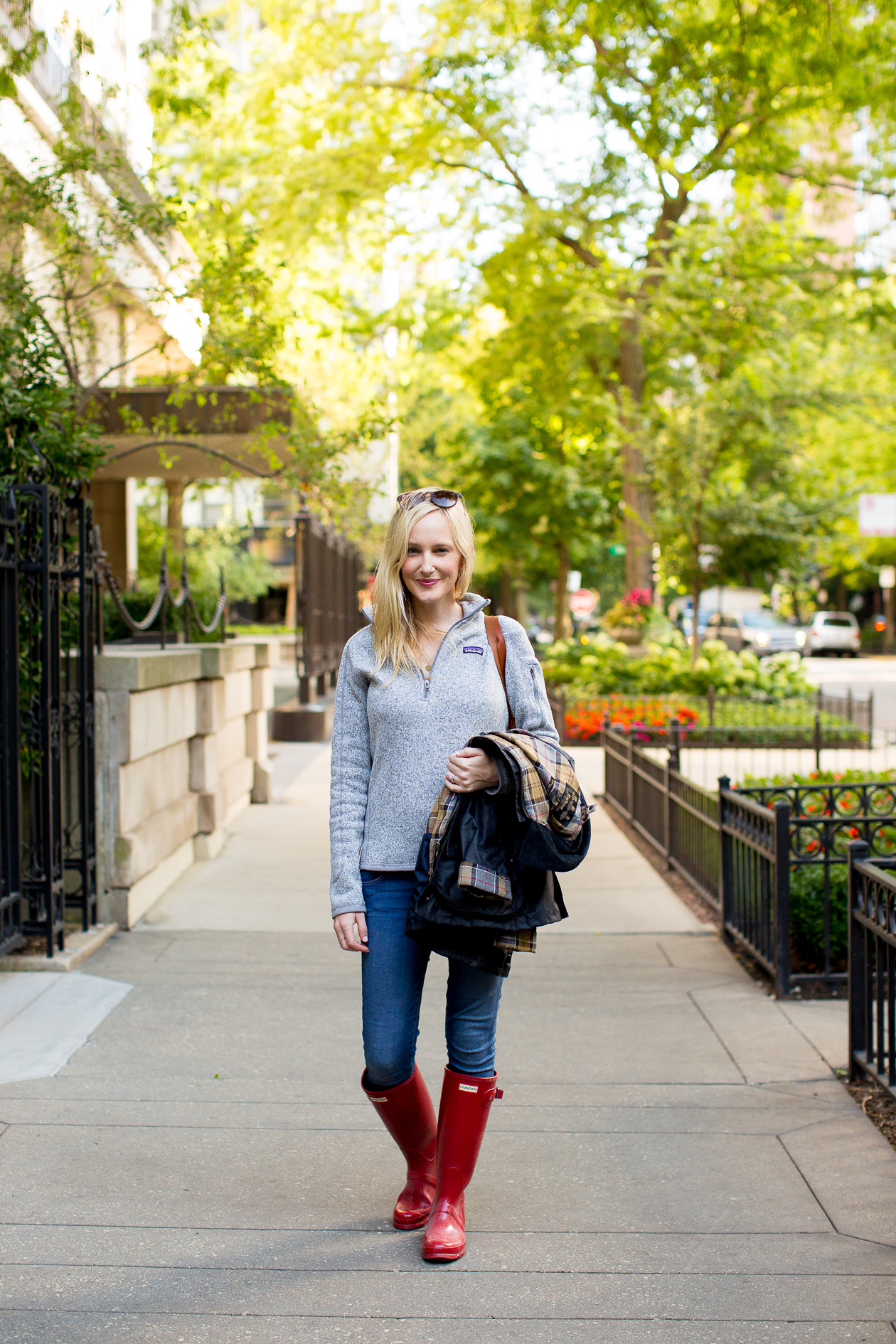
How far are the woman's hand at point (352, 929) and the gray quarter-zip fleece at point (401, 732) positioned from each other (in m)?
0.02

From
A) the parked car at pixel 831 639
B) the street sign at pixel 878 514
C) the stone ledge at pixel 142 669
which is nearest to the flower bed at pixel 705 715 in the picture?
the street sign at pixel 878 514

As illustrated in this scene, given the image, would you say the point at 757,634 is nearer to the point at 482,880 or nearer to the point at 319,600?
the point at 319,600

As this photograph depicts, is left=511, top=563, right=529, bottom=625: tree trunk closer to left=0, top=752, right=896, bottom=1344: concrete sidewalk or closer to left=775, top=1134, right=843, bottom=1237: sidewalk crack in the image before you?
left=0, top=752, right=896, bottom=1344: concrete sidewalk

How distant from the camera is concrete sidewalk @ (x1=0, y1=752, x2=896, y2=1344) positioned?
2.91 metres

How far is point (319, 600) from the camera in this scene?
18.5 meters

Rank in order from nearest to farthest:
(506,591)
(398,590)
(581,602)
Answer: (398,590) < (581,602) < (506,591)

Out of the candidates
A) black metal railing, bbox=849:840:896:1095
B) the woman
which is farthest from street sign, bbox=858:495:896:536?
the woman

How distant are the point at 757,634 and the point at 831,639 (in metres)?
5.81

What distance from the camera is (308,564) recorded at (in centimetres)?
1727

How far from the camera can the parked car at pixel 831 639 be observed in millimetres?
46438

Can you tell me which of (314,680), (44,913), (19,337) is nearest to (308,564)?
(314,680)

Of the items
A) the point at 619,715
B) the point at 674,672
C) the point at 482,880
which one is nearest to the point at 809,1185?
the point at 482,880

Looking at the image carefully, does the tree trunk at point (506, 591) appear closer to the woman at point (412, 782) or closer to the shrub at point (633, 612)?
the shrub at point (633, 612)

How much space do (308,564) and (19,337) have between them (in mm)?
10650
